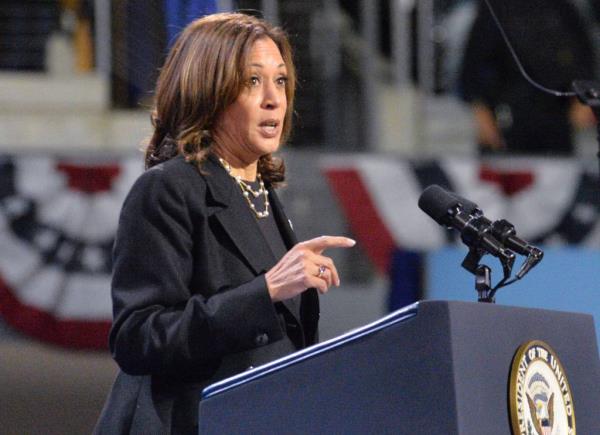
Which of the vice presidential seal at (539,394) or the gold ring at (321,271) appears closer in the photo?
the vice presidential seal at (539,394)

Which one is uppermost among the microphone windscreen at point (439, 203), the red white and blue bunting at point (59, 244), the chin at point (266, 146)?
the chin at point (266, 146)

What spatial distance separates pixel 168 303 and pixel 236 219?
217mm

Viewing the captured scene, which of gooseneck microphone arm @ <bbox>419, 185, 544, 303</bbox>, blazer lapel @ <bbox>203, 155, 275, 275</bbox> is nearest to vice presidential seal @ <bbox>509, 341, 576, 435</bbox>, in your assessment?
gooseneck microphone arm @ <bbox>419, 185, 544, 303</bbox>

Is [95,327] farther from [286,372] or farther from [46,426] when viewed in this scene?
[286,372]

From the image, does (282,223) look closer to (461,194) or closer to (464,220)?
(464,220)

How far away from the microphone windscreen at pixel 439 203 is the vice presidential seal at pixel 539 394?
0.29 metres

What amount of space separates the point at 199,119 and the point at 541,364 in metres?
0.73

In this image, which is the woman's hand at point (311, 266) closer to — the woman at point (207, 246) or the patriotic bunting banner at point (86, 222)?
the woman at point (207, 246)

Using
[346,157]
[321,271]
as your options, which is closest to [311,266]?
[321,271]

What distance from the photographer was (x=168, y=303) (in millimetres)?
2146

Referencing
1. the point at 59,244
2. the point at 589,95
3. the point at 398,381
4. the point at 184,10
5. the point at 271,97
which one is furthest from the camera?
the point at 59,244

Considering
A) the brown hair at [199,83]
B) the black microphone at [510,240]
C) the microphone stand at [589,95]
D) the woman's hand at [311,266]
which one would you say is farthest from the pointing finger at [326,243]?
the microphone stand at [589,95]

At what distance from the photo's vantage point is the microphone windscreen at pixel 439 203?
216 cm

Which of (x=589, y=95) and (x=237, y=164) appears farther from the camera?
(x=589, y=95)
